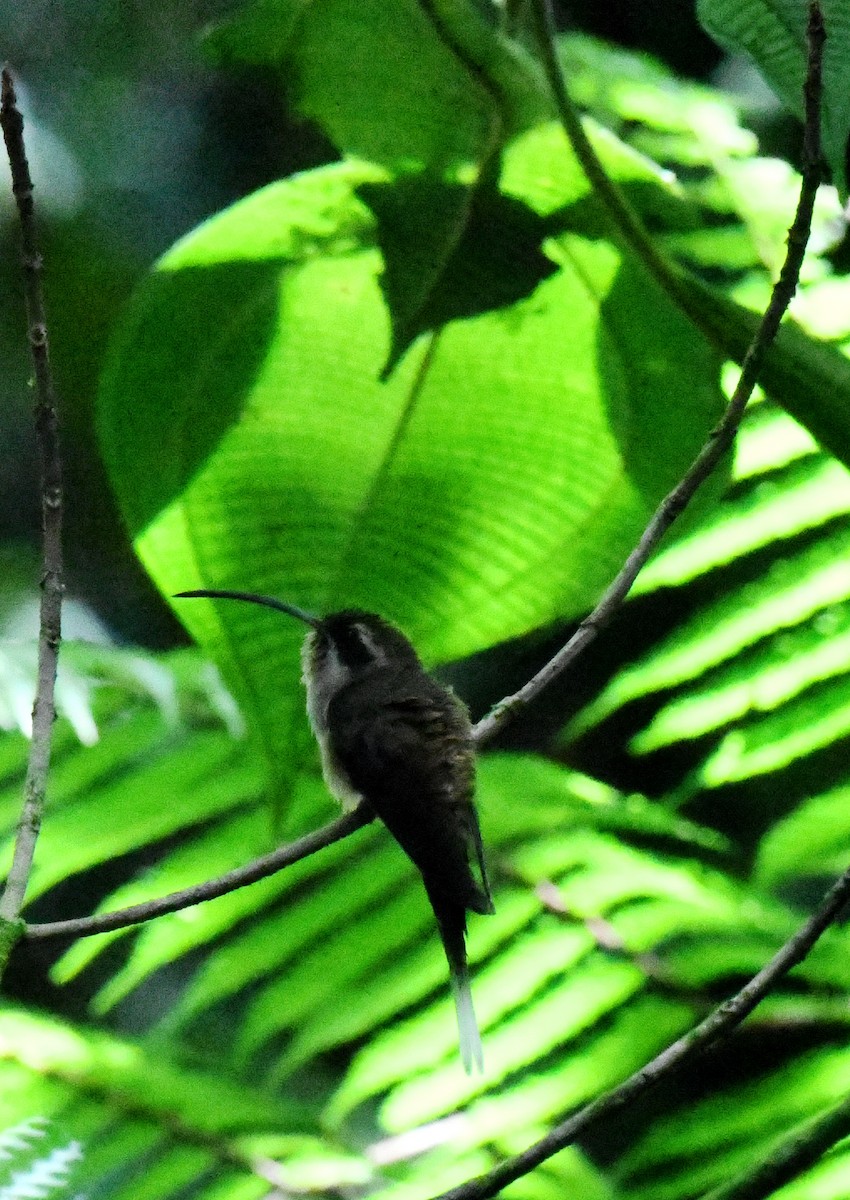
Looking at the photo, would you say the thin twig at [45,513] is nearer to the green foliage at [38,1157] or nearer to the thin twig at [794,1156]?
the thin twig at [794,1156]

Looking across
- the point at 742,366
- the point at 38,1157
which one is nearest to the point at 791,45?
the point at 742,366

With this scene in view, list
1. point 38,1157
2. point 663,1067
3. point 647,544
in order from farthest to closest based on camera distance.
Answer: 1. point 38,1157
2. point 647,544
3. point 663,1067

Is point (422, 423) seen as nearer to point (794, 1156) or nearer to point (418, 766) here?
point (418, 766)

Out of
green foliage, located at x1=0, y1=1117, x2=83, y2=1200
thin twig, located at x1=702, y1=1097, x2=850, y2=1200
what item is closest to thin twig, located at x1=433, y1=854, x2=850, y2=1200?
thin twig, located at x1=702, y1=1097, x2=850, y2=1200

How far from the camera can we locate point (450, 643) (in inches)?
28.0

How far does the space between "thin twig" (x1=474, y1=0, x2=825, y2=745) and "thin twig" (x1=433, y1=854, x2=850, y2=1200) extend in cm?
15

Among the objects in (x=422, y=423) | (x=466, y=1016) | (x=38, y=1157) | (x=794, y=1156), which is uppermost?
(x=422, y=423)

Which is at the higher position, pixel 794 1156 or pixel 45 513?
pixel 45 513

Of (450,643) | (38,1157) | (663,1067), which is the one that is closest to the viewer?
(663,1067)

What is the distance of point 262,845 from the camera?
1.18 metres

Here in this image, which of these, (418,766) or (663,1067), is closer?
(663,1067)

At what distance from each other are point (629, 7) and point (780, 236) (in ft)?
0.99

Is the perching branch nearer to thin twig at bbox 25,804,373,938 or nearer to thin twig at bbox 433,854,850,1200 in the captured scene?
thin twig at bbox 25,804,373,938

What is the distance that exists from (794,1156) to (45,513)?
1.22ft
